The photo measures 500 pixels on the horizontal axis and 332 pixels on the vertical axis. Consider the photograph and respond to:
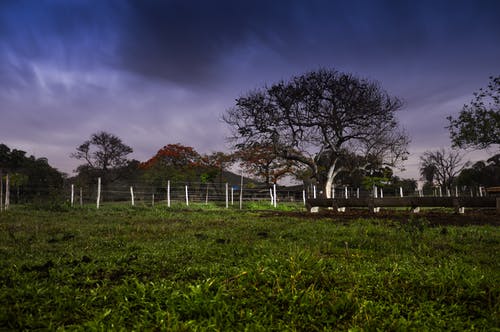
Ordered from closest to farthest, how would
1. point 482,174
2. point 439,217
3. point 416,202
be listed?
1. point 439,217
2. point 416,202
3. point 482,174

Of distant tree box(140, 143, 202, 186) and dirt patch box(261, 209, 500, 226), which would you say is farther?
distant tree box(140, 143, 202, 186)

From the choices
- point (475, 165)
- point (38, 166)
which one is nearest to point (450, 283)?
point (38, 166)

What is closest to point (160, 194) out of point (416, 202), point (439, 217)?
point (416, 202)

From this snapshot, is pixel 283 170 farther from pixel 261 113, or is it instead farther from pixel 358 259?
pixel 358 259

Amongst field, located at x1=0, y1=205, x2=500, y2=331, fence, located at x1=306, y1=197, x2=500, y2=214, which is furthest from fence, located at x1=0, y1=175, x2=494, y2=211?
field, located at x1=0, y1=205, x2=500, y2=331

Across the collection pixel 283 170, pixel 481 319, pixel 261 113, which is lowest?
pixel 481 319

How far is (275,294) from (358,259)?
70.1 inches

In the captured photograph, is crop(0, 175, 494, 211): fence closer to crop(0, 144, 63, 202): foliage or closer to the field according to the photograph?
crop(0, 144, 63, 202): foliage

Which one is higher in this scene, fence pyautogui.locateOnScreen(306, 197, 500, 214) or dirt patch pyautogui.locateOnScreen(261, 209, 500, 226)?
fence pyautogui.locateOnScreen(306, 197, 500, 214)

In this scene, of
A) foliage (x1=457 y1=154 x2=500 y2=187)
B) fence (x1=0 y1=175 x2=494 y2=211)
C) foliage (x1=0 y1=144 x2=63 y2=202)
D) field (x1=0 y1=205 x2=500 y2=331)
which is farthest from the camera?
foliage (x1=457 y1=154 x2=500 y2=187)

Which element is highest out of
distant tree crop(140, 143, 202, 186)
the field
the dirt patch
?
distant tree crop(140, 143, 202, 186)

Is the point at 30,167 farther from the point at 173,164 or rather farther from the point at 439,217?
the point at 439,217

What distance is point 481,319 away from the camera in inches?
92.0

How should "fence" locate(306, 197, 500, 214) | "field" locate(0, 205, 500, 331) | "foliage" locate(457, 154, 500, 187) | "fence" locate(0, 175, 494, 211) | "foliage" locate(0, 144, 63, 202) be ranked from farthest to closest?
"foliage" locate(457, 154, 500, 187) → "foliage" locate(0, 144, 63, 202) → "fence" locate(0, 175, 494, 211) → "fence" locate(306, 197, 500, 214) → "field" locate(0, 205, 500, 331)
